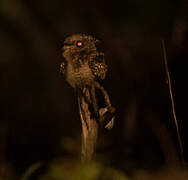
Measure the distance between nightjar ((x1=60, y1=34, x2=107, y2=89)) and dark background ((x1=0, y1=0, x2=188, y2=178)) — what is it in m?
1.84

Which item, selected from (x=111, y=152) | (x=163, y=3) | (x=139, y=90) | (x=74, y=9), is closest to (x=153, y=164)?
(x=111, y=152)

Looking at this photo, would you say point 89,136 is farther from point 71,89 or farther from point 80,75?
point 71,89

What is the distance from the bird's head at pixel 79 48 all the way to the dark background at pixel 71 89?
1.89 metres

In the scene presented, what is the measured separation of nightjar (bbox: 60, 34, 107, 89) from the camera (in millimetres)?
1703

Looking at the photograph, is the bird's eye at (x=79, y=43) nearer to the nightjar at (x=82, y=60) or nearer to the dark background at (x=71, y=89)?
the nightjar at (x=82, y=60)

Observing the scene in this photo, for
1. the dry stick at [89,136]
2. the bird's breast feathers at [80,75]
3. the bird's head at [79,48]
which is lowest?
the dry stick at [89,136]

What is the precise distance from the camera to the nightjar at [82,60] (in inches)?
67.1

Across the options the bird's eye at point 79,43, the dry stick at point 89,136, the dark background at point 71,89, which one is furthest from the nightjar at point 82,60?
the dark background at point 71,89

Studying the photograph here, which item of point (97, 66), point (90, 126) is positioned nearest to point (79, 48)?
point (97, 66)

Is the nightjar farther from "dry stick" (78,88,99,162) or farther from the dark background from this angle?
the dark background

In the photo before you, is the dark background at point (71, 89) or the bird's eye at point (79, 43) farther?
the dark background at point (71, 89)

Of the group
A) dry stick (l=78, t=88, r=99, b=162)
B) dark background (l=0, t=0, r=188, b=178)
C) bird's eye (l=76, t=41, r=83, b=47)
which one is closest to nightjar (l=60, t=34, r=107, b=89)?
bird's eye (l=76, t=41, r=83, b=47)

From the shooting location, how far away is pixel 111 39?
171 inches

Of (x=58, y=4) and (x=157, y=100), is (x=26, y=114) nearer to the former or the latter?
(x=58, y=4)
